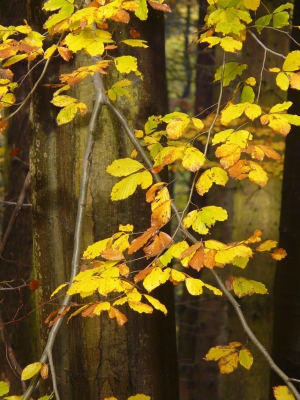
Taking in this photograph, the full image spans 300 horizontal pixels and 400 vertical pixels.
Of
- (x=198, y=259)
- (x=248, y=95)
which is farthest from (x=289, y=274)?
(x=198, y=259)

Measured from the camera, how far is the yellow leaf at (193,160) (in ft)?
5.28

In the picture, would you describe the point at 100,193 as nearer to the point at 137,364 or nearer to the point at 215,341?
the point at 137,364

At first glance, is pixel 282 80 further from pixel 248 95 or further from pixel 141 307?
pixel 141 307

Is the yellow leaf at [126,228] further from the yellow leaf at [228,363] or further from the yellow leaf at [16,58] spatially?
the yellow leaf at [16,58]

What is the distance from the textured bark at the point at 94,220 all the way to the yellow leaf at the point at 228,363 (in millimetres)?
264

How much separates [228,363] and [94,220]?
0.65 metres

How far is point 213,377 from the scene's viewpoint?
574 cm

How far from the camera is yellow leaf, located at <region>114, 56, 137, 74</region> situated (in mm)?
1709

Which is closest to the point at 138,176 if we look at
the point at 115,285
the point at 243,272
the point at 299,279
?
the point at 115,285

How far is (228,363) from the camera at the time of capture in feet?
5.87

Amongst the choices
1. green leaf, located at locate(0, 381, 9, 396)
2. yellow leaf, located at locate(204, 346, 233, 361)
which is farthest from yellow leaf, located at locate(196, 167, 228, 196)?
green leaf, located at locate(0, 381, 9, 396)

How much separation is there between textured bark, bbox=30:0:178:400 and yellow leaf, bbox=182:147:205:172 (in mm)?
301

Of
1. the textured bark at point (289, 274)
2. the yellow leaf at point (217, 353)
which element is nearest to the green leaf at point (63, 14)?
the yellow leaf at point (217, 353)

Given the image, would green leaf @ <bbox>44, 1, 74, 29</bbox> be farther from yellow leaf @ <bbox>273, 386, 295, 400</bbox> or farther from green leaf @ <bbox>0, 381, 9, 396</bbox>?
yellow leaf @ <bbox>273, 386, 295, 400</bbox>
